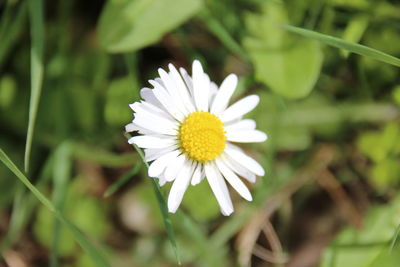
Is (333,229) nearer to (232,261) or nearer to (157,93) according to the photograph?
(232,261)

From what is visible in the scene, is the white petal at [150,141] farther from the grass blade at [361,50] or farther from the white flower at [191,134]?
the grass blade at [361,50]

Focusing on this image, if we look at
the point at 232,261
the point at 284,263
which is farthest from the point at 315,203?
the point at 232,261

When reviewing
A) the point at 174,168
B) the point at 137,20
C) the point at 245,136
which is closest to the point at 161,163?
the point at 174,168

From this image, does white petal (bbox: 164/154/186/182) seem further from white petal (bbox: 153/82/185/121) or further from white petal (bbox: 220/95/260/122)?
white petal (bbox: 220/95/260/122)

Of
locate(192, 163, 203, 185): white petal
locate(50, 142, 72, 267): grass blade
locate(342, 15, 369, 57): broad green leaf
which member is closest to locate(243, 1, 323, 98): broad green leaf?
locate(342, 15, 369, 57): broad green leaf

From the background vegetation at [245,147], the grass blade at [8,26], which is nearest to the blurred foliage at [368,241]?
the background vegetation at [245,147]

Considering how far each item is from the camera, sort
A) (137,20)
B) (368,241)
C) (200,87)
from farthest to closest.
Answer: (368,241) < (137,20) < (200,87)

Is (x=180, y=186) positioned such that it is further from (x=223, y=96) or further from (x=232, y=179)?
(x=223, y=96)

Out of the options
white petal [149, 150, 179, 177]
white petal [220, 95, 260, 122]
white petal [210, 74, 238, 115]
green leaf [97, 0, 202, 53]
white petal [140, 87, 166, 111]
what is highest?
green leaf [97, 0, 202, 53]
